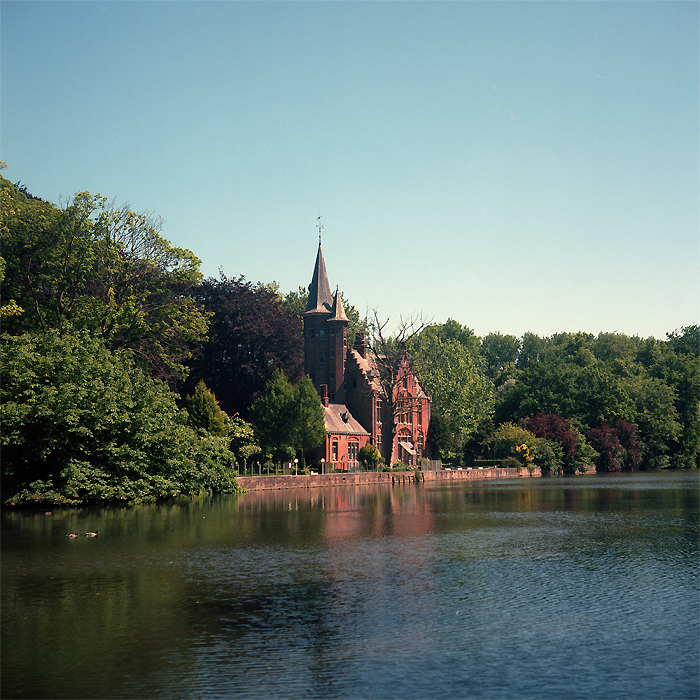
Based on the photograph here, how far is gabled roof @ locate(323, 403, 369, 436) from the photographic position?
75500mm

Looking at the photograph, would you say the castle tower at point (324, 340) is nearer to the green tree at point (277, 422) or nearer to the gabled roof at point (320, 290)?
the gabled roof at point (320, 290)

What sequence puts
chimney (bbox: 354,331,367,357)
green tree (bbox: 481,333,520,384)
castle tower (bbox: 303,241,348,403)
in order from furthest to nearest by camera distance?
green tree (bbox: 481,333,520,384), chimney (bbox: 354,331,367,357), castle tower (bbox: 303,241,348,403)

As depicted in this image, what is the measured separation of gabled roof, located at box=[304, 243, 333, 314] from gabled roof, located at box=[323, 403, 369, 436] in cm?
1113

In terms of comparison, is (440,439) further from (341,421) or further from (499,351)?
(499,351)

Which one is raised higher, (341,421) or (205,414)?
(341,421)

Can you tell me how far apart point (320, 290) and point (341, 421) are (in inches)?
620

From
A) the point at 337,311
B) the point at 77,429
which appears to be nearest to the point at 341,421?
the point at 337,311

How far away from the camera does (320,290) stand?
3364 inches

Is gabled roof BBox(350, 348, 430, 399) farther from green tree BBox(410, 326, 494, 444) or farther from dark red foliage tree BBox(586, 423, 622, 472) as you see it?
dark red foliage tree BBox(586, 423, 622, 472)

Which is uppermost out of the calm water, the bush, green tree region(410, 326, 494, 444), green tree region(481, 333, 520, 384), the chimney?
green tree region(481, 333, 520, 384)

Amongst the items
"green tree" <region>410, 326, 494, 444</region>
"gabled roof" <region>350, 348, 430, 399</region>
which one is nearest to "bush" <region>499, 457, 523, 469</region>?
"gabled roof" <region>350, 348, 430, 399</region>

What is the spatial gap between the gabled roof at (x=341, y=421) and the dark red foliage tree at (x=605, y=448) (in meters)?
34.1

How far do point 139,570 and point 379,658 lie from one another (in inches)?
368

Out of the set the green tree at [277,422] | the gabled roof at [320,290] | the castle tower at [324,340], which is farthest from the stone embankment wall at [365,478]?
the gabled roof at [320,290]
